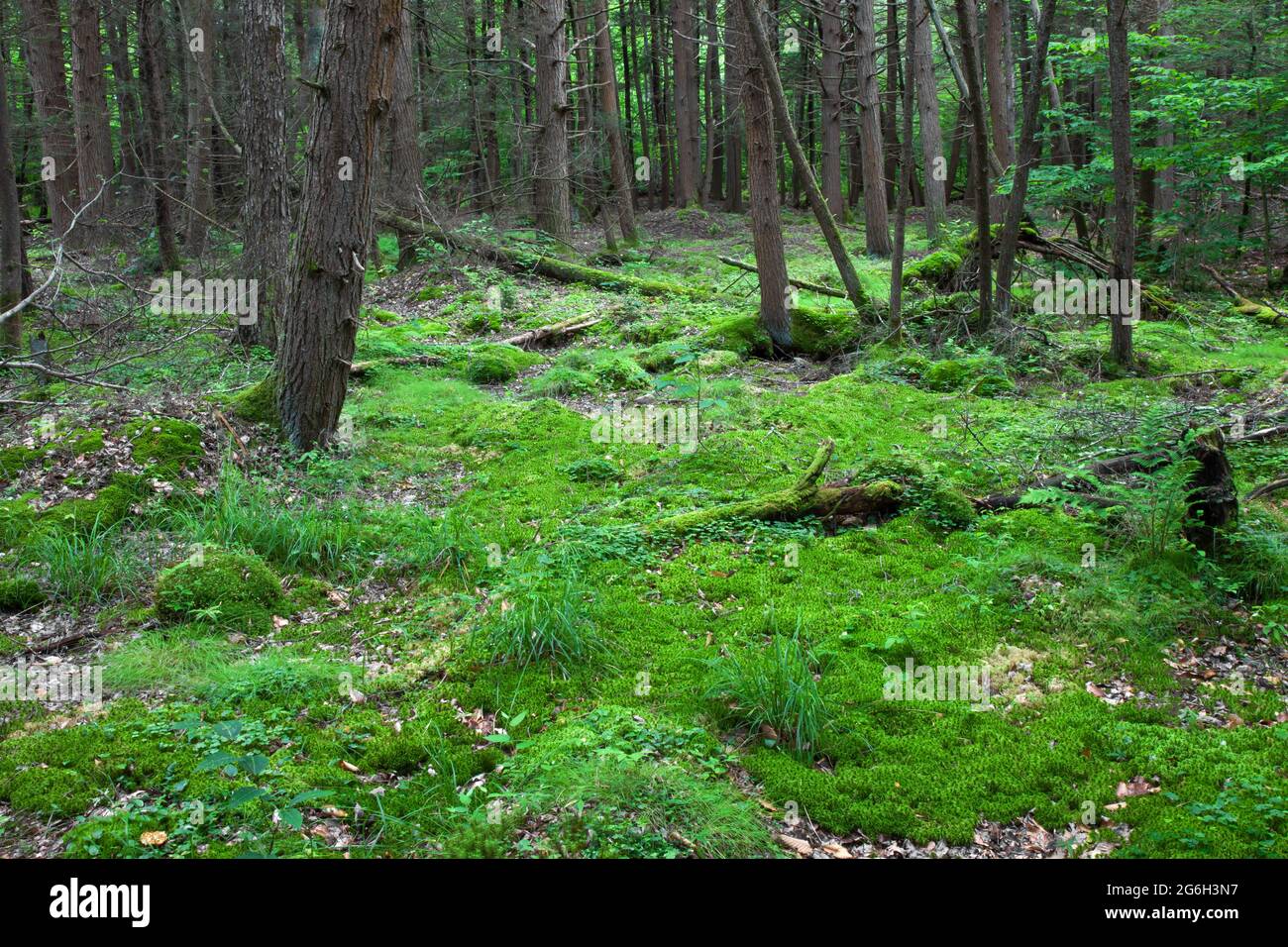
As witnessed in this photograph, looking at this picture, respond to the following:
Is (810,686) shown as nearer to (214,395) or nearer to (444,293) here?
(214,395)

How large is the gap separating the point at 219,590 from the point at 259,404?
3174mm

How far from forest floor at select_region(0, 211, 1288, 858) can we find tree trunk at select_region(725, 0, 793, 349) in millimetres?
2887

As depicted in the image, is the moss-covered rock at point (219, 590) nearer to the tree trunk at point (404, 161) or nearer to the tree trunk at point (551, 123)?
the tree trunk at point (404, 161)

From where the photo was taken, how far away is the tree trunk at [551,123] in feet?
55.2

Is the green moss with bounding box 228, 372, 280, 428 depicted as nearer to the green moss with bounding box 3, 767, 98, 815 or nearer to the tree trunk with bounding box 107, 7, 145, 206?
the green moss with bounding box 3, 767, 98, 815

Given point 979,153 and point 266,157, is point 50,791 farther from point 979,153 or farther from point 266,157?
point 979,153

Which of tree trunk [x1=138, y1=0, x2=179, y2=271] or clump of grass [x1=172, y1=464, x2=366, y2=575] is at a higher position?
tree trunk [x1=138, y1=0, x2=179, y2=271]

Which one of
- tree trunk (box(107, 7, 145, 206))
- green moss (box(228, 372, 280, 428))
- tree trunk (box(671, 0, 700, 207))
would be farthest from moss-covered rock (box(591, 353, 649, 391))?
tree trunk (box(671, 0, 700, 207))

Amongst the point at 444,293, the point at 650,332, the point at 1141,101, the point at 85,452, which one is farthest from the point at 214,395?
the point at 1141,101

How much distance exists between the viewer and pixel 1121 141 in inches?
381

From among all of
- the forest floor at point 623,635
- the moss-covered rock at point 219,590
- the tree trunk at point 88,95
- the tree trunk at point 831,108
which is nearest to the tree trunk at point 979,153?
the forest floor at point 623,635

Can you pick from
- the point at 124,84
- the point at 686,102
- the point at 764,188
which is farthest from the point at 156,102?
the point at 686,102

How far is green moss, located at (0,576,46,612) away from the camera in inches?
212

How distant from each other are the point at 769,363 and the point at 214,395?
6765 millimetres
